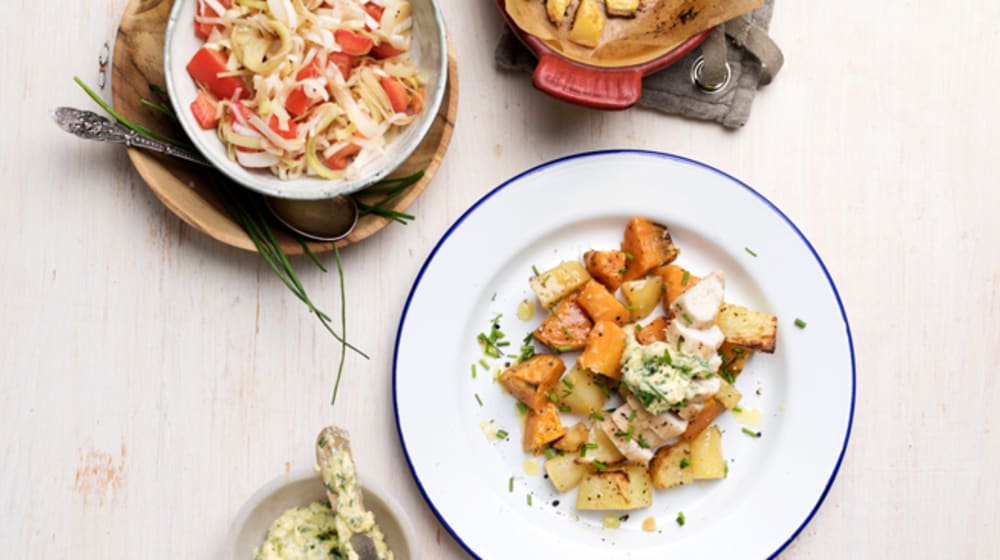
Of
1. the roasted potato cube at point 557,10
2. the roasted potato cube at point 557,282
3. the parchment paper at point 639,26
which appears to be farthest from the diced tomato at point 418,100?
the roasted potato cube at point 557,282

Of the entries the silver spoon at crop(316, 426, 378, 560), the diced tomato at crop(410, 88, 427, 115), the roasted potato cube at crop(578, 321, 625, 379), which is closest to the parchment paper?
the diced tomato at crop(410, 88, 427, 115)

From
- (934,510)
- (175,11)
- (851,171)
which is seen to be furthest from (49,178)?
(934,510)

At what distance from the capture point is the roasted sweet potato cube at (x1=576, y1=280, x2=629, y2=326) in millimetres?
2109

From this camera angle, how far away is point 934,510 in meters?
2.29

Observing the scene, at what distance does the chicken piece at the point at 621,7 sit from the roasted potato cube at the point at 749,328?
0.71 metres

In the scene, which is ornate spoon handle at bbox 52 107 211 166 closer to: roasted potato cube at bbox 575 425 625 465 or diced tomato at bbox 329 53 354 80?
diced tomato at bbox 329 53 354 80

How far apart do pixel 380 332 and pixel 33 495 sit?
867 millimetres

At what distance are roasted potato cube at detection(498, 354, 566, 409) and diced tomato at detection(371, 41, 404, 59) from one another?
0.73 metres

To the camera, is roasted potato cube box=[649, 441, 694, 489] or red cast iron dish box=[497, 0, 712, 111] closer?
red cast iron dish box=[497, 0, 712, 111]

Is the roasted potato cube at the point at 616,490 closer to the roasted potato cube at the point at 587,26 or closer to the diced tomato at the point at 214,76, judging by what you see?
the roasted potato cube at the point at 587,26

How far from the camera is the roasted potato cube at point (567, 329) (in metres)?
2.13

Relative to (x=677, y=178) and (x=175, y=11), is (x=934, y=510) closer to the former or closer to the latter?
(x=677, y=178)

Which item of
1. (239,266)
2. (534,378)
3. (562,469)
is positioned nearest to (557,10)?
(534,378)

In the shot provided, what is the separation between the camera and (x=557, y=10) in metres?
2.08
